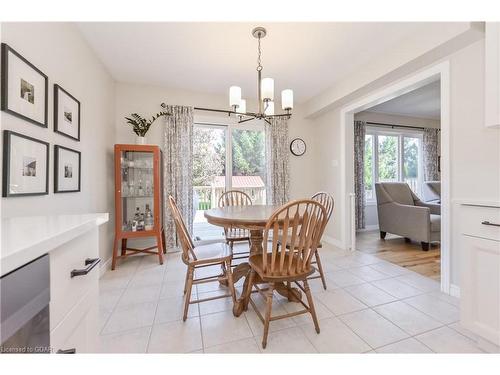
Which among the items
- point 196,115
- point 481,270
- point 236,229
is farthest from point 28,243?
point 196,115

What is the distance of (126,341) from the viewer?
1.44 meters

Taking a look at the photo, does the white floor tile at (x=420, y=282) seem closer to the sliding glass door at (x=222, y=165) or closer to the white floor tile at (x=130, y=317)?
the sliding glass door at (x=222, y=165)


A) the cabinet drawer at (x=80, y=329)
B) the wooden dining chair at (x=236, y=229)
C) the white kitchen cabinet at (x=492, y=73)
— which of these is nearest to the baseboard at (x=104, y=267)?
the wooden dining chair at (x=236, y=229)

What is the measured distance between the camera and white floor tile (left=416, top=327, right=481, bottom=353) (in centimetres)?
135

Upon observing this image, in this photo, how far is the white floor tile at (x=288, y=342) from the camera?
135cm

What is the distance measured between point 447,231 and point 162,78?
369 cm

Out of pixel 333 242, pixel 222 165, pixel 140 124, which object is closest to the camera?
pixel 140 124

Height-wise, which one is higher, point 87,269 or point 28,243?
point 28,243

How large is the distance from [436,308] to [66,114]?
11.2ft

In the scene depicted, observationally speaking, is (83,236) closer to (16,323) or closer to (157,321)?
(16,323)

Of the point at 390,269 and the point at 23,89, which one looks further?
the point at 390,269

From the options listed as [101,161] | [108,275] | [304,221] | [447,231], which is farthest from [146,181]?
[447,231]

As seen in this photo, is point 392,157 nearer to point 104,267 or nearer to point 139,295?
point 139,295

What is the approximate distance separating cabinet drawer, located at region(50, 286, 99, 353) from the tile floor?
2.29ft
